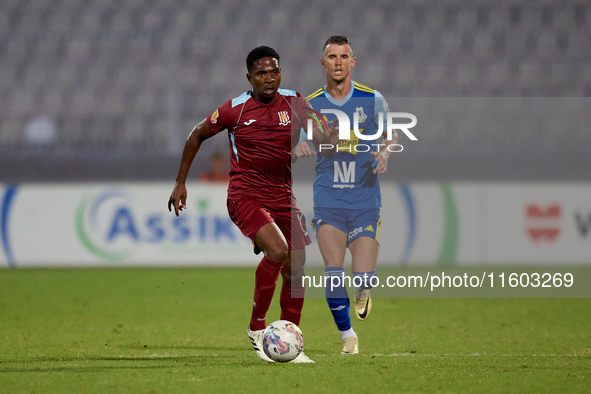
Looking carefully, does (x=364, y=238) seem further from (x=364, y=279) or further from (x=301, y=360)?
(x=301, y=360)

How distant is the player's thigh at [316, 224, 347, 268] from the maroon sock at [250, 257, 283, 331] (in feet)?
1.83

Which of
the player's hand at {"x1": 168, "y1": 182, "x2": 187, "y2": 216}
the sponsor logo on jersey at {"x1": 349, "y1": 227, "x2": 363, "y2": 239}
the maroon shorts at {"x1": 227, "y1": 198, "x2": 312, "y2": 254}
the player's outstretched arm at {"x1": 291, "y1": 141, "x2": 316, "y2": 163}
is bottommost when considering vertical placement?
the sponsor logo on jersey at {"x1": 349, "y1": 227, "x2": 363, "y2": 239}

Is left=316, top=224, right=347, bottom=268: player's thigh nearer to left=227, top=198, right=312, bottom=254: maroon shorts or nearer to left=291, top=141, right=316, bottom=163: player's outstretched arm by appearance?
left=227, top=198, right=312, bottom=254: maroon shorts

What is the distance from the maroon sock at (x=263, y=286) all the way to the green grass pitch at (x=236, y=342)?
11.9 inches

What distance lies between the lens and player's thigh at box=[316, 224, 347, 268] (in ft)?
18.9

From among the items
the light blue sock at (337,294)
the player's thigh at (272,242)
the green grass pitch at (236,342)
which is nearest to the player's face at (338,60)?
the player's thigh at (272,242)

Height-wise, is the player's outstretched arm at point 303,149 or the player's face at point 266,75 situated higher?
the player's face at point 266,75

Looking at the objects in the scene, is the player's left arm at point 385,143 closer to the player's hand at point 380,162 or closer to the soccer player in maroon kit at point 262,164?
the player's hand at point 380,162

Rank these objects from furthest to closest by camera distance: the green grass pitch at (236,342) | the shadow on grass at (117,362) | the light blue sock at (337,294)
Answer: the light blue sock at (337,294) < the shadow on grass at (117,362) < the green grass pitch at (236,342)

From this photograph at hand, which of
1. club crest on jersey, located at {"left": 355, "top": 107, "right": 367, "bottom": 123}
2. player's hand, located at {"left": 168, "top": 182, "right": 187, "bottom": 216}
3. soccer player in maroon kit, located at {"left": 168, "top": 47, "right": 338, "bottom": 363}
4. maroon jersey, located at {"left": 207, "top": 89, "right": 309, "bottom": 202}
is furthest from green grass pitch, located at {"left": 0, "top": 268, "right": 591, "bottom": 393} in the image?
club crest on jersey, located at {"left": 355, "top": 107, "right": 367, "bottom": 123}

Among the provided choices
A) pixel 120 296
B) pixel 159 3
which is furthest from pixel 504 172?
pixel 159 3

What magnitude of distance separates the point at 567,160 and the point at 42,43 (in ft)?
34.4

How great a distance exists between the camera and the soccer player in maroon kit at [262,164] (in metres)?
5.30

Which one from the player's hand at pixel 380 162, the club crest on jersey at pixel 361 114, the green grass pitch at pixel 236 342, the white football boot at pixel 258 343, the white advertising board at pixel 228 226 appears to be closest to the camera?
the green grass pitch at pixel 236 342
